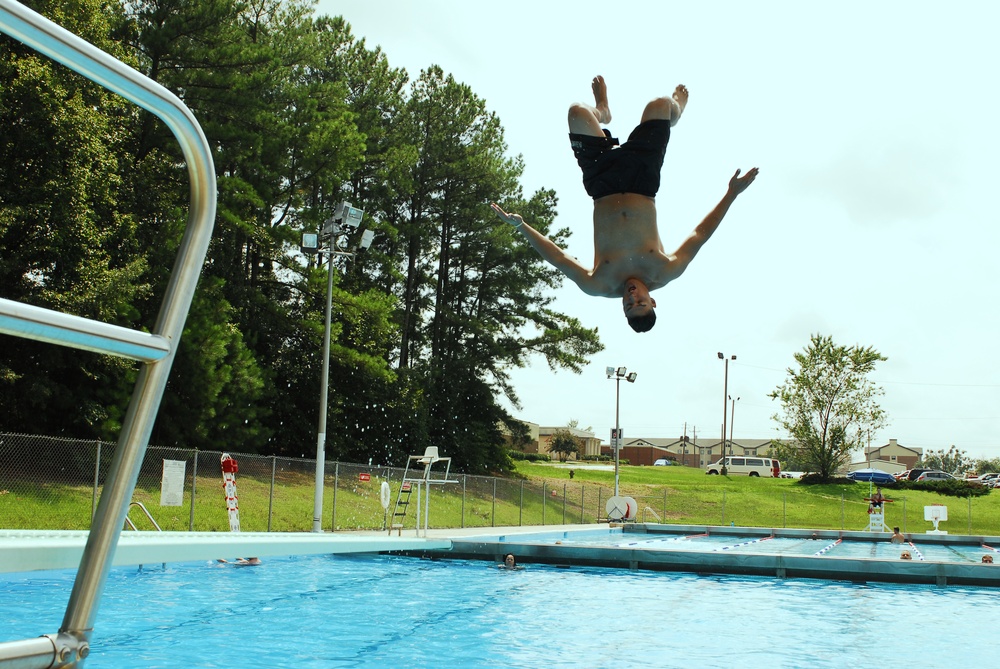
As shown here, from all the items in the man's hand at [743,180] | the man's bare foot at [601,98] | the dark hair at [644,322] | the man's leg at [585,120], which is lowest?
the dark hair at [644,322]

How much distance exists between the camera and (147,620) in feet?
32.1

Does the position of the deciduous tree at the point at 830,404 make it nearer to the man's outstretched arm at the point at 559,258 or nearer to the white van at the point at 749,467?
the white van at the point at 749,467

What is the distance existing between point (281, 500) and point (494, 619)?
36.2 ft

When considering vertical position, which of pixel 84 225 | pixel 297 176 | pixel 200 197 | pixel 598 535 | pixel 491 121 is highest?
pixel 491 121

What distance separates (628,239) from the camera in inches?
216

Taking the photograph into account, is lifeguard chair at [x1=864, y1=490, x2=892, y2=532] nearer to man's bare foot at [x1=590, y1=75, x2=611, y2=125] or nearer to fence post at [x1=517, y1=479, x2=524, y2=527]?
fence post at [x1=517, y1=479, x2=524, y2=527]

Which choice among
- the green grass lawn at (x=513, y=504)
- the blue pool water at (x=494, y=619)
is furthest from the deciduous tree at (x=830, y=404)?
the blue pool water at (x=494, y=619)

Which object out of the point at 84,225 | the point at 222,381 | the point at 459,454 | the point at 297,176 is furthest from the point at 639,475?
the point at 84,225

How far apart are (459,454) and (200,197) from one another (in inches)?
1388

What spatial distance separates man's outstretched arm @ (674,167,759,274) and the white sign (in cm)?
1132

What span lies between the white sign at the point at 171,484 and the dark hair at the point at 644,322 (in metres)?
11.0

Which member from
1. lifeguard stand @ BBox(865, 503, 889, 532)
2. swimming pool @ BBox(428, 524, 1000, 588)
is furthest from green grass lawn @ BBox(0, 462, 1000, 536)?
swimming pool @ BBox(428, 524, 1000, 588)

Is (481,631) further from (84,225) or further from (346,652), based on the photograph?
(84,225)

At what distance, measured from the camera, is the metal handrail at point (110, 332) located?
4.21 feet
